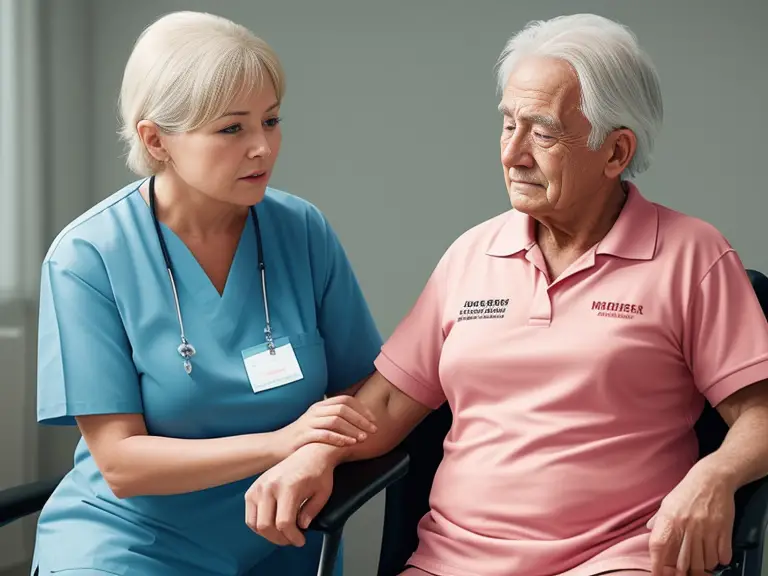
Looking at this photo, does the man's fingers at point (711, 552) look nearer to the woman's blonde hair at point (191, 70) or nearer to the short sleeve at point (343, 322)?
the short sleeve at point (343, 322)

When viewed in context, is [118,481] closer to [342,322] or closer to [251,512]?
[251,512]

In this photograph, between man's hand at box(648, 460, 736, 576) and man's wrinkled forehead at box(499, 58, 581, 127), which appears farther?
man's wrinkled forehead at box(499, 58, 581, 127)

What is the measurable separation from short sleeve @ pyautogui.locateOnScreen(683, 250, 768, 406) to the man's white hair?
0.26 meters

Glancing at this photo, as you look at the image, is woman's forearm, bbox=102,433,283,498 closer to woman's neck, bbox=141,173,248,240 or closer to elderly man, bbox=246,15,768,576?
elderly man, bbox=246,15,768,576

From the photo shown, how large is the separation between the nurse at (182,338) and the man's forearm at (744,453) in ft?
1.86

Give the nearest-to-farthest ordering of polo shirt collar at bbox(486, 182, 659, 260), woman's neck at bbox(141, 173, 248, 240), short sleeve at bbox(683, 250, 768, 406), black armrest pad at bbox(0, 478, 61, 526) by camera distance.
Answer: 1. short sleeve at bbox(683, 250, 768, 406)
2. polo shirt collar at bbox(486, 182, 659, 260)
3. black armrest pad at bbox(0, 478, 61, 526)
4. woman's neck at bbox(141, 173, 248, 240)

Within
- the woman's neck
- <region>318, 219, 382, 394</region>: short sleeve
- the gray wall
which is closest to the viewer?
the woman's neck

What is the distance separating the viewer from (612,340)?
5.43 feet

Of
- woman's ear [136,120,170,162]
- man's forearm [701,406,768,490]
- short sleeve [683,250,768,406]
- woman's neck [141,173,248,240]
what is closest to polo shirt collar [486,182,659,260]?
short sleeve [683,250,768,406]

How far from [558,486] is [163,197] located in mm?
868

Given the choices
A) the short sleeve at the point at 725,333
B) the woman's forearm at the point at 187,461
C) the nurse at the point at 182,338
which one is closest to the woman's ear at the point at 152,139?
the nurse at the point at 182,338

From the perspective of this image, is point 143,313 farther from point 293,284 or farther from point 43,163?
point 43,163

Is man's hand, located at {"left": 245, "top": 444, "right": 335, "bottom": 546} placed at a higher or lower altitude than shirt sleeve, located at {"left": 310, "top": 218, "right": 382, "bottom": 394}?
lower

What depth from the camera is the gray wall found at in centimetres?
284
